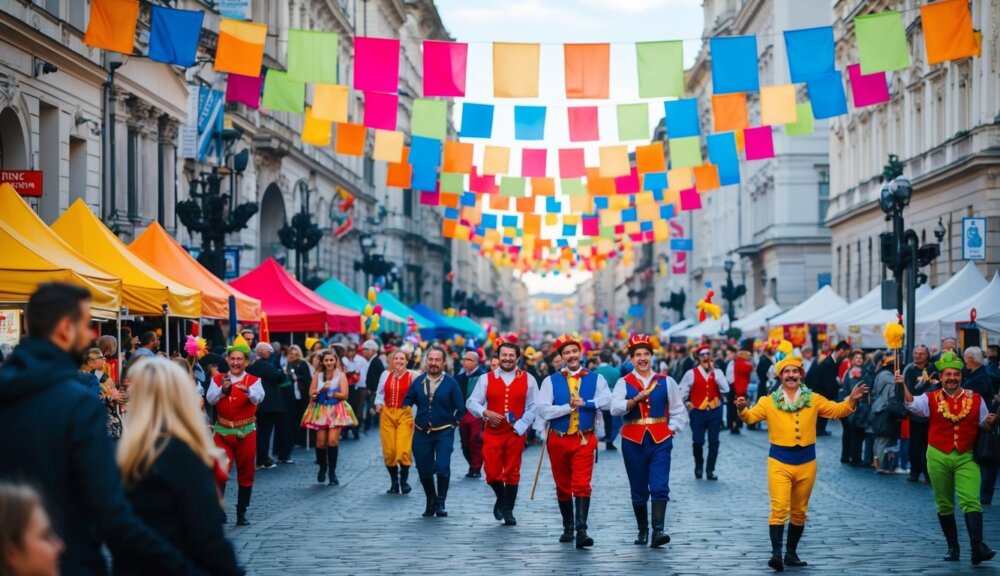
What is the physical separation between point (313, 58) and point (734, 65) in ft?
20.8

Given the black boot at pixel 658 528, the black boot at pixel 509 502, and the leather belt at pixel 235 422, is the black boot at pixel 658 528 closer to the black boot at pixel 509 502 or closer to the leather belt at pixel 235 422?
the black boot at pixel 509 502

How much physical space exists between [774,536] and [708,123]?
274ft

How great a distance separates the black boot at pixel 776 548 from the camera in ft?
36.5

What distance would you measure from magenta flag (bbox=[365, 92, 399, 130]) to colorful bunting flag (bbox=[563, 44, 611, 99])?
13.1 ft

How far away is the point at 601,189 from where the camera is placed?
1430 inches

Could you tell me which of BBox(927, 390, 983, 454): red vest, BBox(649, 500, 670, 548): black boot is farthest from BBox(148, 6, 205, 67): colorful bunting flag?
BBox(927, 390, 983, 454): red vest

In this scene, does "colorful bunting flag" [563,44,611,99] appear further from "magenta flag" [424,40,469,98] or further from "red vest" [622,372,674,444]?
"red vest" [622,372,674,444]

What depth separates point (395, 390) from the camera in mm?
16422

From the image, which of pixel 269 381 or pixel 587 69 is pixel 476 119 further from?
pixel 269 381

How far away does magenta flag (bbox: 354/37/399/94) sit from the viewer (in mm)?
21391

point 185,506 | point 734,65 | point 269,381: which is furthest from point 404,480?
point 185,506

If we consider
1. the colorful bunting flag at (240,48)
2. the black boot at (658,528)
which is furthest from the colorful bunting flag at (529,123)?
the black boot at (658,528)

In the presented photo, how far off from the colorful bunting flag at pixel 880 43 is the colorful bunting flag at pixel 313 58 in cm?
766

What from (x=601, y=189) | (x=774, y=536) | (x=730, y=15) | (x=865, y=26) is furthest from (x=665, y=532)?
(x=730, y=15)
